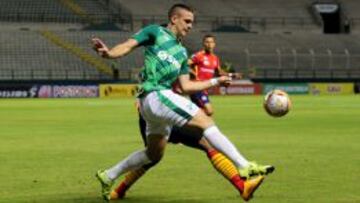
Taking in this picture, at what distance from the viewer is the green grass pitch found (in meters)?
9.69

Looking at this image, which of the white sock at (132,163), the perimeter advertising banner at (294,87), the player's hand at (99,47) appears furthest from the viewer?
the perimeter advertising banner at (294,87)

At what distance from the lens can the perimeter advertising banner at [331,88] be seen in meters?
56.4

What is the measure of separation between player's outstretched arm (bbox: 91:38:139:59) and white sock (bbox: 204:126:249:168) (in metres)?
1.20

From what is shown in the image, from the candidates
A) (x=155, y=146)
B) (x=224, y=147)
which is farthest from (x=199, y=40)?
(x=224, y=147)

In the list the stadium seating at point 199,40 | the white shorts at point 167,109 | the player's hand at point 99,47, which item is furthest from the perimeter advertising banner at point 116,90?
the player's hand at point 99,47

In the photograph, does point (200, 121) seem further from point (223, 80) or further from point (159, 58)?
point (159, 58)

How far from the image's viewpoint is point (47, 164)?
1307 centimetres

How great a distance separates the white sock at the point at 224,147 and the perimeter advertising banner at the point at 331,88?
4862 centimetres

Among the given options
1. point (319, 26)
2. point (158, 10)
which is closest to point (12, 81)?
point (158, 10)

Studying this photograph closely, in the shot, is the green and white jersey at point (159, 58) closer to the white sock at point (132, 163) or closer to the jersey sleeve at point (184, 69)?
the jersey sleeve at point (184, 69)

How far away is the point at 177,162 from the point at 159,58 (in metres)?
4.95

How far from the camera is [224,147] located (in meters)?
8.42

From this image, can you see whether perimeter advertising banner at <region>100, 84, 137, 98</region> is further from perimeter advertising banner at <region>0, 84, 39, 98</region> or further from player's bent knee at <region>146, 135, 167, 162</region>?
player's bent knee at <region>146, 135, 167, 162</region>

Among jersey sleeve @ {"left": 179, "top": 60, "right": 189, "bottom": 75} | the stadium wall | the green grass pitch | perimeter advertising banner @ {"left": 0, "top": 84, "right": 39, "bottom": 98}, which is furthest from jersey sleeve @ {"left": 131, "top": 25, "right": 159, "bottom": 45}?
perimeter advertising banner @ {"left": 0, "top": 84, "right": 39, "bottom": 98}
